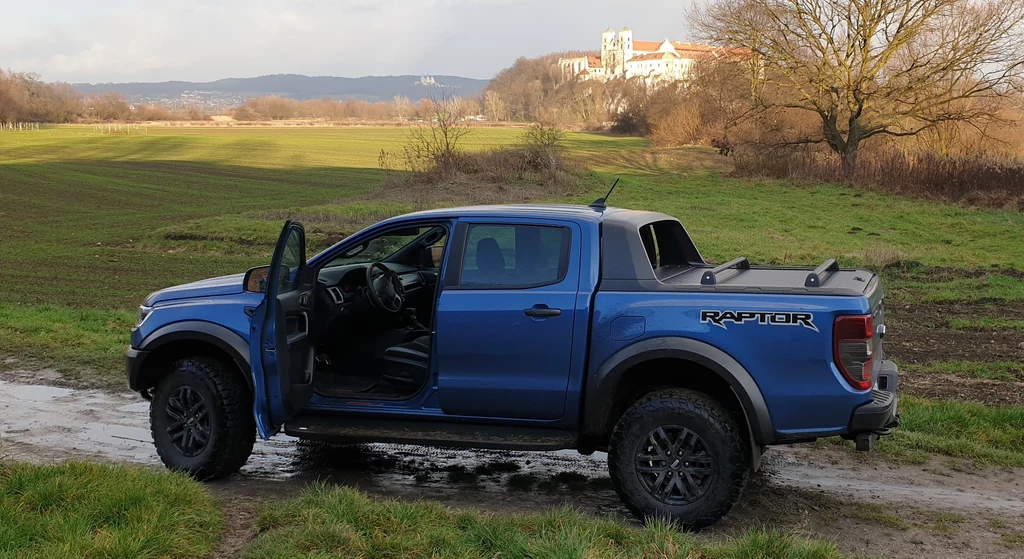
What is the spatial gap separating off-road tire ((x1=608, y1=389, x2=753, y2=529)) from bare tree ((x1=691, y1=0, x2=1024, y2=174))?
108 ft

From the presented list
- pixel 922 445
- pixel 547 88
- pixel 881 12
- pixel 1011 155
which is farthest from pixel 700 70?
pixel 547 88

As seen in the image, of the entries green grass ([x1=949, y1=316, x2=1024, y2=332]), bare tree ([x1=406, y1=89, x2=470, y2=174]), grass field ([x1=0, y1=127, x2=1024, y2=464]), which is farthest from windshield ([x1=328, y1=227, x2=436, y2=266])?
bare tree ([x1=406, y1=89, x2=470, y2=174])

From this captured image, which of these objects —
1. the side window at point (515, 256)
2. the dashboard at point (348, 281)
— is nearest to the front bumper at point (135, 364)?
the dashboard at point (348, 281)

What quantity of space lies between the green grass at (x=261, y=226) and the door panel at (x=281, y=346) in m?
4.52

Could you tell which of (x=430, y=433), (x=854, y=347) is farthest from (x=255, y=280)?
(x=854, y=347)

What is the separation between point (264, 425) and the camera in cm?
615

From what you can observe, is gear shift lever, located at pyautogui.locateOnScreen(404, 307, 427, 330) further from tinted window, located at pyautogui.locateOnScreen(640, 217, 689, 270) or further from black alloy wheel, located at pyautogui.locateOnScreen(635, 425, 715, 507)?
black alloy wheel, located at pyautogui.locateOnScreen(635, 425, 715, 507)

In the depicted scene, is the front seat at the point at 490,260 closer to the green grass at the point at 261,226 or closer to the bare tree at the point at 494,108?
the green grass at the point at 261,226

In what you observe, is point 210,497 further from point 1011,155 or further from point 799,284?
point 1011,155

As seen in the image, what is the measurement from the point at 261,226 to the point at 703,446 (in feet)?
69.9

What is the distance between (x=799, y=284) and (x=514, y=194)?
28.1 meters

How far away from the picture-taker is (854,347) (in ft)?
17.3

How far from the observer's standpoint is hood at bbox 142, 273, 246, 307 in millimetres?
6641

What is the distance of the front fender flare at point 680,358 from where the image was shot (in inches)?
215
